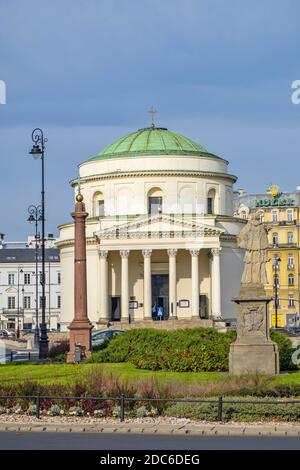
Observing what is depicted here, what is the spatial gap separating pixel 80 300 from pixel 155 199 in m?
62.1

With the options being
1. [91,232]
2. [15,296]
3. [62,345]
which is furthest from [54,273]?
[62,345]

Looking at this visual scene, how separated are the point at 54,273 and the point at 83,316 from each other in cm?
12532

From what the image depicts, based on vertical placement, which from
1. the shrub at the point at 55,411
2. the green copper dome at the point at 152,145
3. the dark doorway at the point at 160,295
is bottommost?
the shrub at the point at 55,411

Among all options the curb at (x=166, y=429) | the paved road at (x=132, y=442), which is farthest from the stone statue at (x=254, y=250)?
the paved road at (x=132, y=442)

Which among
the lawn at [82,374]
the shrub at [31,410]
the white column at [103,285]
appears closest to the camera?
the shrub at [31,410]

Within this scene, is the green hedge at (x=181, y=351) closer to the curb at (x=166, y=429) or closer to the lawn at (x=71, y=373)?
the lawn at (x=71, y=373)

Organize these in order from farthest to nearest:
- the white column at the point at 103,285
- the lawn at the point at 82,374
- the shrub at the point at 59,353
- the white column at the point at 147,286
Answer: the white column at the point at 103,285
the white column at the point at 147,286
the shrub at the point at 59,353
the lawn at the point at 82,374

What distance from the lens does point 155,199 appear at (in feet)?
376

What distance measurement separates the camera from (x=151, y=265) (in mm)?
111938

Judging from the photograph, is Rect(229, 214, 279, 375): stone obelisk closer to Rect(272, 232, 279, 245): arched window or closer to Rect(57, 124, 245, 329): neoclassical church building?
Rect(57, 124, 245, 329): neoclassical church building

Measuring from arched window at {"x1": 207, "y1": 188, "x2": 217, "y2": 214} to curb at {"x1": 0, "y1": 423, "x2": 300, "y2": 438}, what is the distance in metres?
88.9

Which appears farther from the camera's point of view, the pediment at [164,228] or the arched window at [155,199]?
the arched window at [155,199]

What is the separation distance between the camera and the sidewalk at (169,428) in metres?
26.4

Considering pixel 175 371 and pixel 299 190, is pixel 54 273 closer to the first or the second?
pixel 299 190
